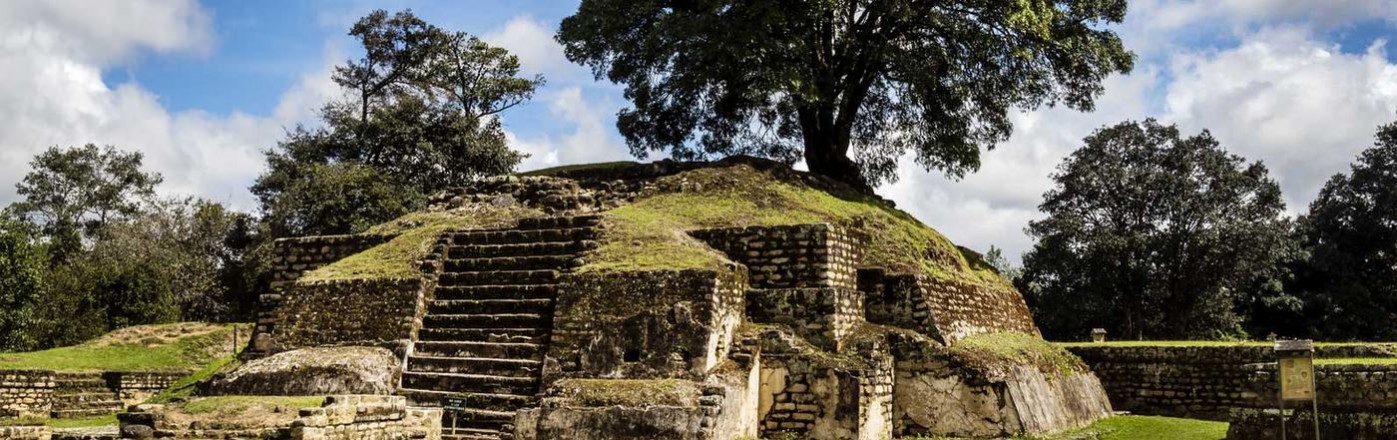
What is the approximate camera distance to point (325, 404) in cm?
923

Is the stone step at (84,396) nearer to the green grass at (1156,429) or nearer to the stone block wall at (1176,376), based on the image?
the green grass at (1156,429)

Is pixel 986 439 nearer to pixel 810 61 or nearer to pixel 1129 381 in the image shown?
pixel 1129 381

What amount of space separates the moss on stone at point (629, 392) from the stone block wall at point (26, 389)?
10.8 metres

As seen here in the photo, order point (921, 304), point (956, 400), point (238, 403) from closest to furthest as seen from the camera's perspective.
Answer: point (238, 403)
point (956, 400)
point (921, 304)

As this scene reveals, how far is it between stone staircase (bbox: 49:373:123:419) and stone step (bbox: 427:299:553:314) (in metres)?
7.15

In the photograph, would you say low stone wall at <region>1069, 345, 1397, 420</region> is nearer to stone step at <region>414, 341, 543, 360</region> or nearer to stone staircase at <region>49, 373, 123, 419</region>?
stone step at <region>414, 341, 543, 360</region>

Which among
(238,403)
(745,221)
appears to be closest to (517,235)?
(745,221)

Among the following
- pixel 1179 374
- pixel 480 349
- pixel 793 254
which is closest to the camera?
pixel 480 349

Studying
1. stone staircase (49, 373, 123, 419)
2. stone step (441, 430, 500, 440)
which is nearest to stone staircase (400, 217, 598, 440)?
stone step (441, 430, 500, 440)

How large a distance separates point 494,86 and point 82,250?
1600 centimetres

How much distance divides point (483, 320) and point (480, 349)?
545 mm

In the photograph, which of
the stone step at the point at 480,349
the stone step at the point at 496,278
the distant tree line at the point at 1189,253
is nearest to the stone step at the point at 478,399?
the stone step at the point at 480,349

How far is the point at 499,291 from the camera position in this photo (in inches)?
507

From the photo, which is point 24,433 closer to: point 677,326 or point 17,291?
point 677,326
